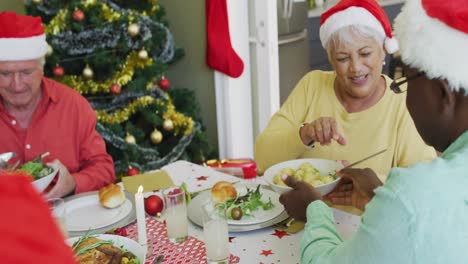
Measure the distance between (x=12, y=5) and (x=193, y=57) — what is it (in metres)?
1.14

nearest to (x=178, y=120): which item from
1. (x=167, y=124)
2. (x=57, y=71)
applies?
(x=167, y=124)

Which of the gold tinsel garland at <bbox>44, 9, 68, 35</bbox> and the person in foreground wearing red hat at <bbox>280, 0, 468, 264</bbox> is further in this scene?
the gold tinsel garland at <bbox>44, 9, 68, 35</bbox>

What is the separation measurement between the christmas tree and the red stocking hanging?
269mm

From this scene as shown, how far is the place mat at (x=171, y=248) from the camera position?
1.25 meters

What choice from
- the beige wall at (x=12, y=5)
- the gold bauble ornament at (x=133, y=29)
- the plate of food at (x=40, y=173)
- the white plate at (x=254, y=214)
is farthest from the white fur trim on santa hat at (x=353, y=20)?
the beige wall at (x=12, y=5)

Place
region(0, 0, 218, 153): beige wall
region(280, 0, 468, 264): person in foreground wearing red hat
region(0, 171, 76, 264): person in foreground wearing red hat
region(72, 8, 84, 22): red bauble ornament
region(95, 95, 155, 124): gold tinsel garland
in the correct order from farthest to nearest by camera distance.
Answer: region(0, 0, 218, 153): beige wall
region(95, 95, 155, 124): gold tinsel garland
region(72, 8, 84, 22): red bauble ornament
region(280, 0, 468, 264): person in foreground wearing red hat
region(0, 171, 76, 264): person in foreground wearing red hat

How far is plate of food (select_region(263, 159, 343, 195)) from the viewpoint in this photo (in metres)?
1.40

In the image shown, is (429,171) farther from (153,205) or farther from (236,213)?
(153,205)

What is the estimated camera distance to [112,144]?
2.80 m

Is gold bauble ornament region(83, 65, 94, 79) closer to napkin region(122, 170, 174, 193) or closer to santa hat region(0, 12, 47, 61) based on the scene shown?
santa hat region(0, 12, 47, 61)

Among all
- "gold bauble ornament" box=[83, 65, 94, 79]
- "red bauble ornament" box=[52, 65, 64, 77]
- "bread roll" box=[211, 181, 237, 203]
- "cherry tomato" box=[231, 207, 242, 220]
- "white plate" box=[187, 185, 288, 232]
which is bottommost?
"white plate" box=[187, 185, 288, 232]

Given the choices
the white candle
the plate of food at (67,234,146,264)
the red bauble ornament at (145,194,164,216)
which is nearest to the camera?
the plate of food at (67,234,146,264)

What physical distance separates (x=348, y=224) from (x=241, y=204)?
31 centimetres

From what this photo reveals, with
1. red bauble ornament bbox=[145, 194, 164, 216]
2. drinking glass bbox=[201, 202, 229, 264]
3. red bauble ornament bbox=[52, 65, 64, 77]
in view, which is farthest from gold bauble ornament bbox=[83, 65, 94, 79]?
drinking glass bbox=[201, 202, 229, 264]
